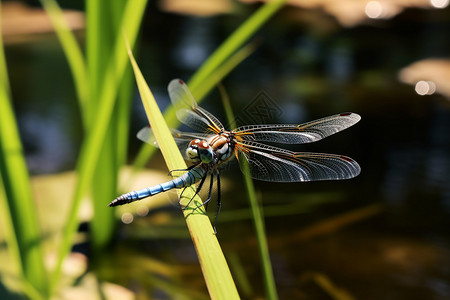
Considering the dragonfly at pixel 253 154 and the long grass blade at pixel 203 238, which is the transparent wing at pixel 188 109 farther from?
the long grass blade at pixel 203 238

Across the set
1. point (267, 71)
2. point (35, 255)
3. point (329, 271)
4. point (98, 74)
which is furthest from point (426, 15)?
point (35, 255)

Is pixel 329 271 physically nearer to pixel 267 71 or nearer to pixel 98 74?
pixel 98 74

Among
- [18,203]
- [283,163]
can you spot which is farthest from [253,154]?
[18,203]

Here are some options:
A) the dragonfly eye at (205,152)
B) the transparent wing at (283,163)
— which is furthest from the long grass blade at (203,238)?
the transparent wing at (283,163)

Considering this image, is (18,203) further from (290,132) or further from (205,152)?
(290,132)

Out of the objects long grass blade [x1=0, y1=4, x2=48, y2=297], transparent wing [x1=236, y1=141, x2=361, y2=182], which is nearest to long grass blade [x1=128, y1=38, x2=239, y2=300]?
transparent wing [x1=236, y1=141, x2=361, y2=182]

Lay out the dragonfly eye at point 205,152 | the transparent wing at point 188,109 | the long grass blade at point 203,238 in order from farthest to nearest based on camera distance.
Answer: the transparent wing at point 188,109
the dragonfly eye at point 205,152
the long grass blade at point 203,238
